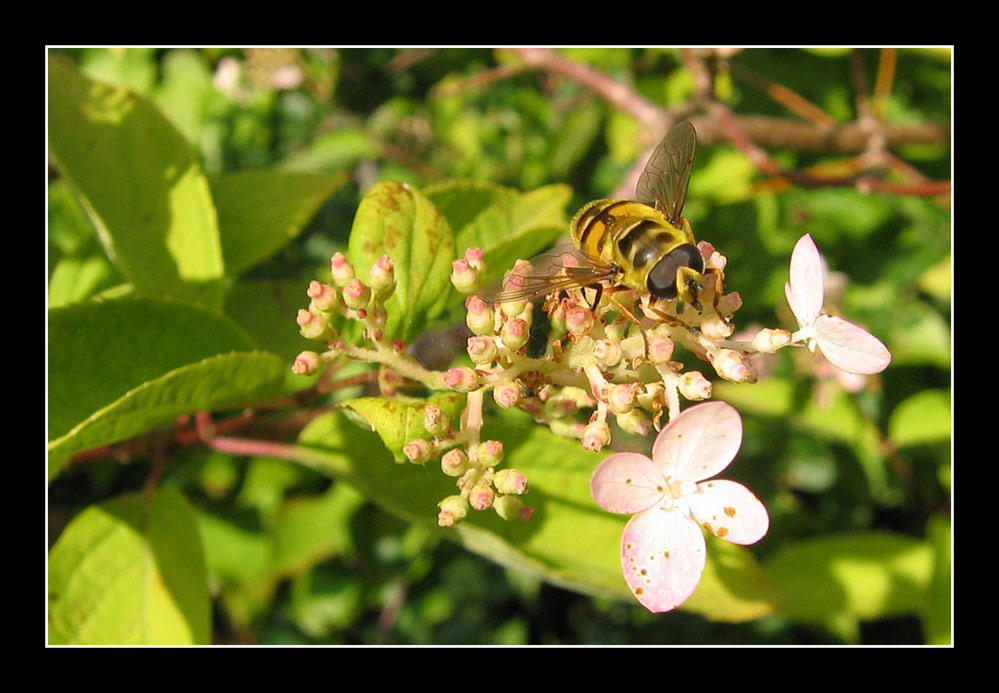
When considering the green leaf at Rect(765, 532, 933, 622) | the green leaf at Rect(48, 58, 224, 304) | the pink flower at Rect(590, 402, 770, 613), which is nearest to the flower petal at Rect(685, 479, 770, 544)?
the pink flower at Rect(590, 402, 770, 613)

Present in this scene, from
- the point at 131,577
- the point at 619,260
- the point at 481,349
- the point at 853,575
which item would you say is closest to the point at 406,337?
the point at 481,349

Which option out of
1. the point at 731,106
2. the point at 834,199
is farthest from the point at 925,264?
the point at 731,106

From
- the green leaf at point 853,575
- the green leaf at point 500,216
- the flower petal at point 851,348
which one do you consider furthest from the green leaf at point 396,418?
the green leaf at point 853,575

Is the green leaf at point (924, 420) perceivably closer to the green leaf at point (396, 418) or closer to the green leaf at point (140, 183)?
the green leaf at point (396, 418)

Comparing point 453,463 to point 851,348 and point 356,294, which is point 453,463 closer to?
point 356,294

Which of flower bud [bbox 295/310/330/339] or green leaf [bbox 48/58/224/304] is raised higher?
green leaf [bbox 48/58/224/304]

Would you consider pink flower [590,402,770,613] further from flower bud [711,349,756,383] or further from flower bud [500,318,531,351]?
flower bud [500,318,531,351]
